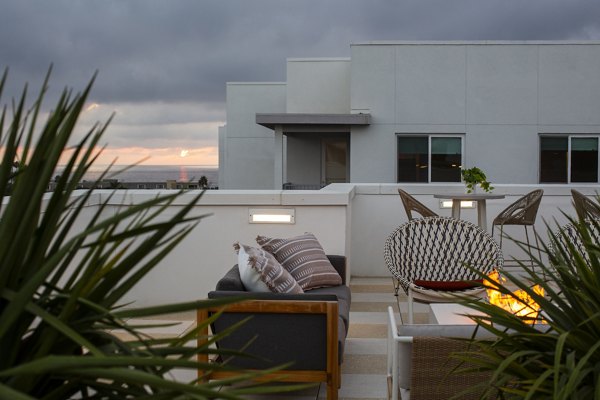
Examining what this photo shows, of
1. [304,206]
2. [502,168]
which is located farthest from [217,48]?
[304,206]

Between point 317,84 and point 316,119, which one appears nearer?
point 316,119

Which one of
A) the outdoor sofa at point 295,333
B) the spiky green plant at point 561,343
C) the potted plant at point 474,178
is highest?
the potted plant at point 474,178

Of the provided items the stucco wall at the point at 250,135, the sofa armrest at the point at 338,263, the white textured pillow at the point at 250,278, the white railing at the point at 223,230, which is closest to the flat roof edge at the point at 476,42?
the stucco wall at the point at 250,135

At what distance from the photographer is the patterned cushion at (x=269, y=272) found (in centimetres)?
453

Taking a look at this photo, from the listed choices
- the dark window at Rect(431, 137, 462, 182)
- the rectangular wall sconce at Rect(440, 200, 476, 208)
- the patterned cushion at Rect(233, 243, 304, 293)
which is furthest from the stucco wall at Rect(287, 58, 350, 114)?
the patterned cushion at Rect(233, 243, 304, 293)

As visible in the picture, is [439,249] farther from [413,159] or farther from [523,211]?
[413,159]

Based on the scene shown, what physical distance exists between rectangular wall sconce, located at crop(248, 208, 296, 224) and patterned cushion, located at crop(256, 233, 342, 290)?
3.19 feet

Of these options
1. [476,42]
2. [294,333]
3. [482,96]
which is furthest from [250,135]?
[294,333]

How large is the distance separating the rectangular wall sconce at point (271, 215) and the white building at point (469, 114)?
28.1ft

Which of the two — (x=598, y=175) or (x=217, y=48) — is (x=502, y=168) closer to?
(x=598, y=175)

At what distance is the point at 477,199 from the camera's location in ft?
26.3

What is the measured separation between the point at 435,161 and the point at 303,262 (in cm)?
1041

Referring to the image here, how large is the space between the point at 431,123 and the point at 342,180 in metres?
3.29

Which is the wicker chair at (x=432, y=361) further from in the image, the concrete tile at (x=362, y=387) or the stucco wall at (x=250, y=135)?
the stucco wall at (x=250, y=135)
